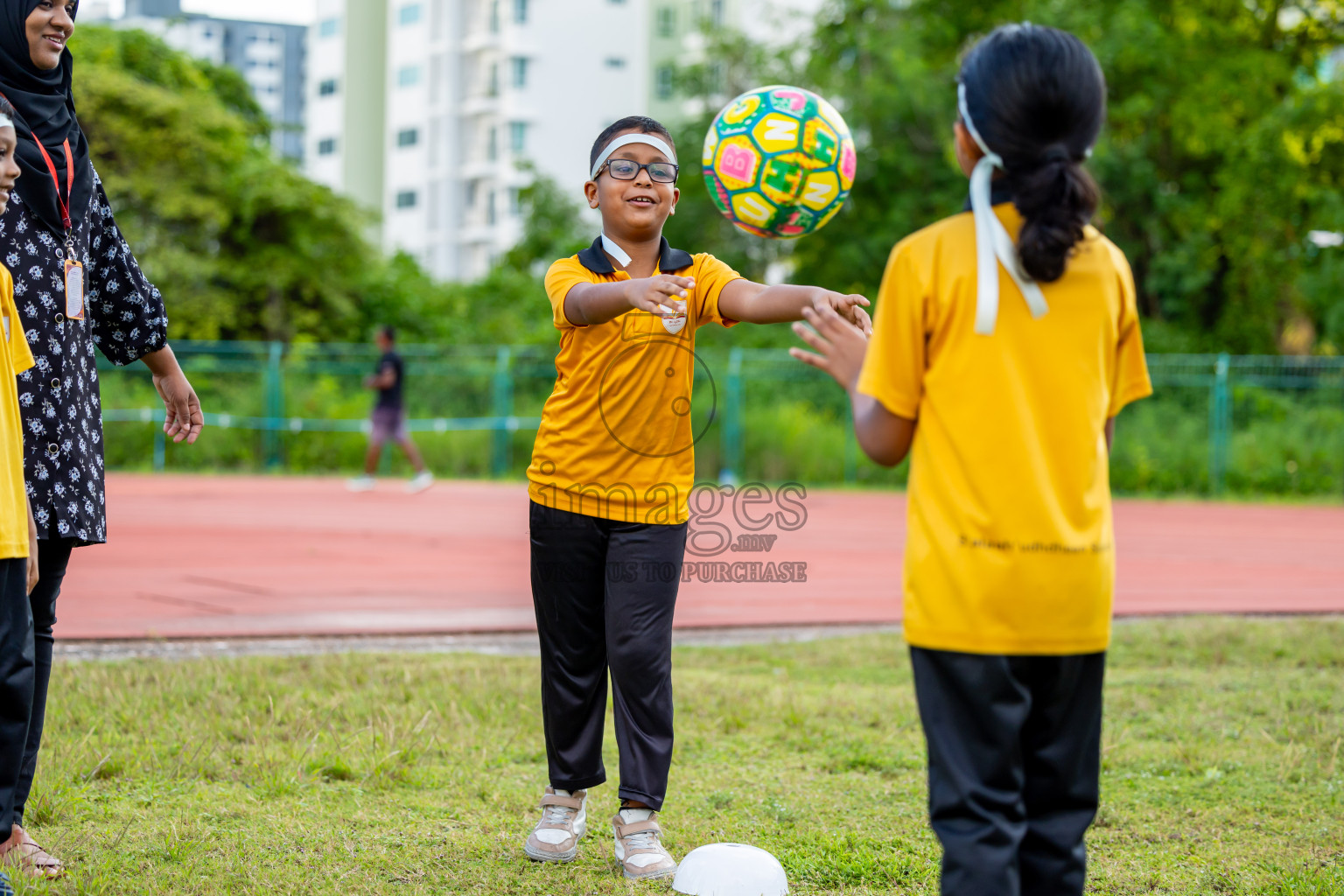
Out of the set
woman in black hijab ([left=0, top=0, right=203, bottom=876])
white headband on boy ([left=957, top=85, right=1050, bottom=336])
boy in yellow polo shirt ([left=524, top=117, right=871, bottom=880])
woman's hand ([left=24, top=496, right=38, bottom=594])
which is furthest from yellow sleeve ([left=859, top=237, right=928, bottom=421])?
woman in black hijab ([left=0, top=0, right=203, bottom=876])

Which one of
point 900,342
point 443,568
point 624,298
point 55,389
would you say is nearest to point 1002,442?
point 900,342

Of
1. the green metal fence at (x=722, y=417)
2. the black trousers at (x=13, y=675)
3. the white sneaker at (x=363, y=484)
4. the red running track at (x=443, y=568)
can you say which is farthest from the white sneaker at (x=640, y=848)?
the green metal fence at (x=722, y=417)

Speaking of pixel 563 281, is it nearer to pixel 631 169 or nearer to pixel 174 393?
pixel 631 169

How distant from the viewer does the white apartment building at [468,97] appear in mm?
53312

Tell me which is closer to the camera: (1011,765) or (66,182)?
(1011,765)

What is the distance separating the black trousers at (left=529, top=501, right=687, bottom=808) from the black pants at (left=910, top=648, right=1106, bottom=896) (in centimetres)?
126

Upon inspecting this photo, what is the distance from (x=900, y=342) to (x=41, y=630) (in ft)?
7.48

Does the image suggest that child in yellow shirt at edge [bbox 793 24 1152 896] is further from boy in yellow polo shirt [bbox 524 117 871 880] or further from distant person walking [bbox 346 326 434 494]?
distant person walking [bbox 346 326 434 494]

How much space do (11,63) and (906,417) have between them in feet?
7.42

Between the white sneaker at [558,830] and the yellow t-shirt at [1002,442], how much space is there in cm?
159

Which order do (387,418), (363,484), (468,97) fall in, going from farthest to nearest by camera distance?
(468,97) < (363,484) < (387,418)

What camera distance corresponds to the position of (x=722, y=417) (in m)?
19.6

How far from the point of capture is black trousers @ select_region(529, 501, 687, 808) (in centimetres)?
357

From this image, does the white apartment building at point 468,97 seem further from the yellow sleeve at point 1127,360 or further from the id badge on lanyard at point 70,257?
the yellow sleeve at point 1127,360
